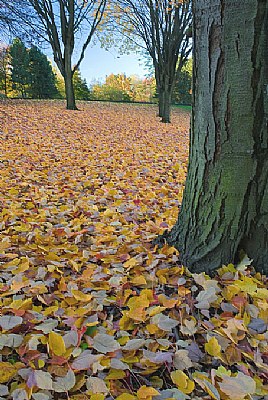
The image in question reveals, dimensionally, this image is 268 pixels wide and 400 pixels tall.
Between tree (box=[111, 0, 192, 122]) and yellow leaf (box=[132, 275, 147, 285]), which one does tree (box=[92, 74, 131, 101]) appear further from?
yellow leaf (box=[132, 275, 147, 285])

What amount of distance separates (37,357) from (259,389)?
32.1 inches

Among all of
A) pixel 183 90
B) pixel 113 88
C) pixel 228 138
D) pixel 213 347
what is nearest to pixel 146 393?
pixel 213 347

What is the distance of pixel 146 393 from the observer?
3.53 feet

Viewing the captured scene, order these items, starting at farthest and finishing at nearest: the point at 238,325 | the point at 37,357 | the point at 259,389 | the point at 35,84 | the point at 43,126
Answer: the point at 35,84 < the point at 43,126 < the point at 238,325 < the point at 37,357 < the point at 259,389

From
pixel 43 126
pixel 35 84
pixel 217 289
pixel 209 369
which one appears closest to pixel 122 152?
pixel 43 126

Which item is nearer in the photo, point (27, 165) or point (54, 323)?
point (54, 323)

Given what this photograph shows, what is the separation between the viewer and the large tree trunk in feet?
4.65

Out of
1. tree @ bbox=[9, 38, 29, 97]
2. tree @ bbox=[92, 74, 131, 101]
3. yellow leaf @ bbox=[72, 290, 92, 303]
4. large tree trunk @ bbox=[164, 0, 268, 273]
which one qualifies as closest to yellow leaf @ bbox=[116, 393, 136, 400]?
yellow leaf @ bbox=[72, 290, 92, 303]

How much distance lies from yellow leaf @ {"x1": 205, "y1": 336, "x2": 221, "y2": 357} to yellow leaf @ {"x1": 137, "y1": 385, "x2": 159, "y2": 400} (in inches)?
11.7

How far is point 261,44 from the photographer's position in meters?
1.40

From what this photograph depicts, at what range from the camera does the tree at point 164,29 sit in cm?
1031

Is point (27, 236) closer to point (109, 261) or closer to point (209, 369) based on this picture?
point (109, 261)

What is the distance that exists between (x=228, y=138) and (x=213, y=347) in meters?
0.93

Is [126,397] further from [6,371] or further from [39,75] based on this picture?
Answer: [39,75]
